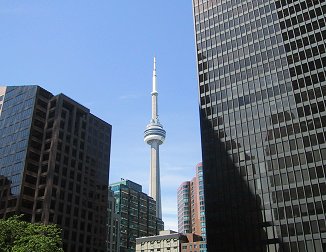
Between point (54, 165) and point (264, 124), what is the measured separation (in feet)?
210

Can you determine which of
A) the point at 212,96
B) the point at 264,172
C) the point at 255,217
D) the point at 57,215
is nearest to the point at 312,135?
the point at 264,172

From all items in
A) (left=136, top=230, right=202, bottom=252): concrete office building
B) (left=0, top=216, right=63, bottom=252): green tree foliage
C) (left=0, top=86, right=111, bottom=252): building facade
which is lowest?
(left=0, top=216, right=63, bottom=252): green tree foliage

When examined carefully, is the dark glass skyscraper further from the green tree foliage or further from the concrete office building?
the concrete office building

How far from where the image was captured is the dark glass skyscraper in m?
96.8

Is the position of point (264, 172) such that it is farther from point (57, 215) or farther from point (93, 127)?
point (93, 127)

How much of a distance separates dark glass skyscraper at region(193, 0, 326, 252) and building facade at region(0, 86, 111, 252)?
46.4m

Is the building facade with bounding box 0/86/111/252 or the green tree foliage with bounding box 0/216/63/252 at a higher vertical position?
the building facade with bounding box 0/86/111/252

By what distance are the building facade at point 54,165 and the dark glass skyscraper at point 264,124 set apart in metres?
46.4

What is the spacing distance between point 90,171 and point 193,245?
195 feet

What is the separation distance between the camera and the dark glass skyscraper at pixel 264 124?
9681cm

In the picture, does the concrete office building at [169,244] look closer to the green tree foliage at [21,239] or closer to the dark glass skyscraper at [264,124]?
the dark glass skyscraper at [264,124]

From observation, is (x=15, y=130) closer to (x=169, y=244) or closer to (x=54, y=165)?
(x=54, y=165)

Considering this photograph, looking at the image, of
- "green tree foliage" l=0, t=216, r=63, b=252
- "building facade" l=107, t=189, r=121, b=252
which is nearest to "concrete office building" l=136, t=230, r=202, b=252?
"building facade" l=107, t=189, r=121, b=252

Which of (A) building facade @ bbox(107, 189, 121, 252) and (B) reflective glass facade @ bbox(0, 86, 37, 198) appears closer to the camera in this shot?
(B) reflective glass facade @ bbox(0, 86, 37, 198)
